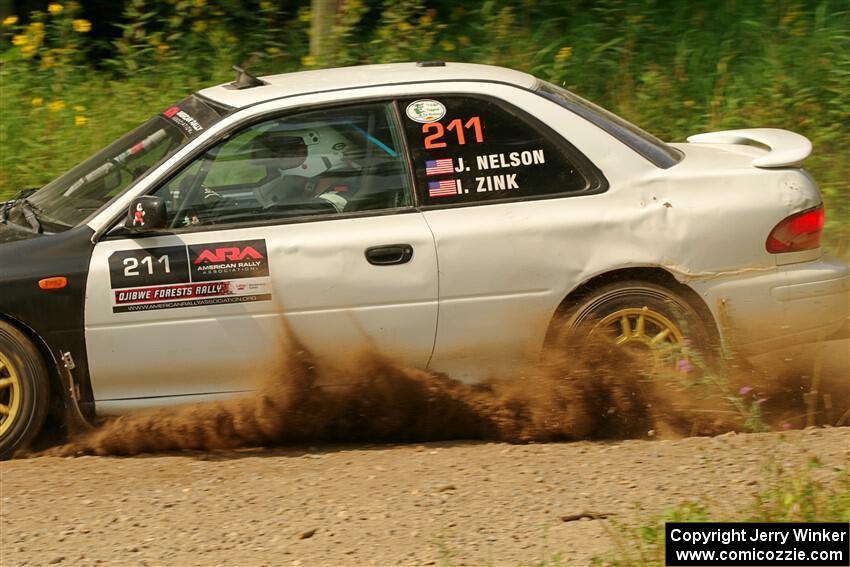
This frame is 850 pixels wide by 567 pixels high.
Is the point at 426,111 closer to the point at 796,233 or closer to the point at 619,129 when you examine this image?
the point at 619,129

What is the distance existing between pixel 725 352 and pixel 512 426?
1.01 m

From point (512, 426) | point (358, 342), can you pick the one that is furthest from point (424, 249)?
point (512, 426)

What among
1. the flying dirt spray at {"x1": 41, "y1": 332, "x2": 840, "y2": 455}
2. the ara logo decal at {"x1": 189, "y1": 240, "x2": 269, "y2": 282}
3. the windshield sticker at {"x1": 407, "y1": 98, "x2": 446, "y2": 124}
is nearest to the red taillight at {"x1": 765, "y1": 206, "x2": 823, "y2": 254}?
the flying dirt spray at {"x1": 41, "y1": 332, "x2": 840, "y2": 455}

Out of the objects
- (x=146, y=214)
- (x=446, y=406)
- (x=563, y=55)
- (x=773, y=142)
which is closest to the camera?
(x=146, y=214)

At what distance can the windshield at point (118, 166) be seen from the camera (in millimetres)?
5398

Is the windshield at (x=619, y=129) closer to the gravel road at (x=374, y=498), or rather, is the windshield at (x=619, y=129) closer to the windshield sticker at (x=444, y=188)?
the windshield sticker at (x=444, y=188)

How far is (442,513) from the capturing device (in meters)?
4.49

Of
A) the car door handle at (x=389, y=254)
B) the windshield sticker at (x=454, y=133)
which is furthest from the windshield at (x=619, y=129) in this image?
the car door handle at (x=389, y=254)

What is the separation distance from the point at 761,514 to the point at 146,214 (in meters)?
2.77

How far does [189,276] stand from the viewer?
5.16 meters

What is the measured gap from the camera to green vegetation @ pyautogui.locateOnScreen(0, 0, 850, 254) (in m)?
8.87

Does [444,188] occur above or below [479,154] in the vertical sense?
below

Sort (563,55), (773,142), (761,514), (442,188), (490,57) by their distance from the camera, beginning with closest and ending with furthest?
(761,514) → (442,188) → (773,142) → (563,55) → (490,57)

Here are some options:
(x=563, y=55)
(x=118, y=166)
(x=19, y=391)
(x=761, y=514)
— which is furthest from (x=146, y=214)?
(x=563, y=55)
